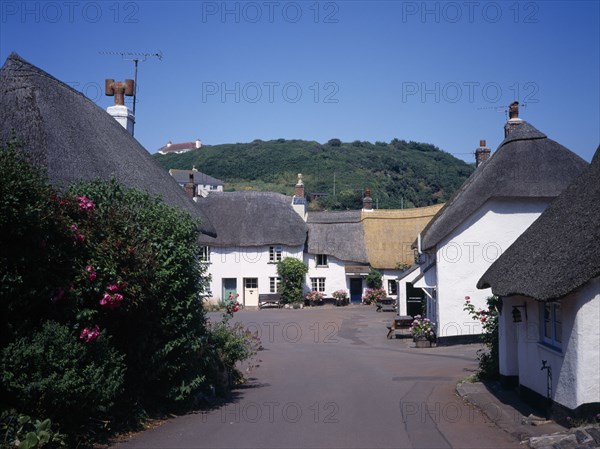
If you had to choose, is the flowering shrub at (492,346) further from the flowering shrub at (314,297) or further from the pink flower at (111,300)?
the flowering shrub at (314,297)

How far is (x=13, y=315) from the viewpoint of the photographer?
25.3 feet

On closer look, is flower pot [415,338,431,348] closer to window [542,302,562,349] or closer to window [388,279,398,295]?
window [542,302,562,349]

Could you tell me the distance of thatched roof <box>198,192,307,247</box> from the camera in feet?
145

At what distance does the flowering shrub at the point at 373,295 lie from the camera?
43.5m

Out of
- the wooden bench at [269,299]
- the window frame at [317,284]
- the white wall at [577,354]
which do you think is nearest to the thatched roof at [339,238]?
the window frame at [317,284]

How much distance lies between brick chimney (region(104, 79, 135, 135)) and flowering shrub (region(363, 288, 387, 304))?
2682cm

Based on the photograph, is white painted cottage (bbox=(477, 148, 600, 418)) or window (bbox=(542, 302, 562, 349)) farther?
window (bbox=(542, 302, 562, 349))

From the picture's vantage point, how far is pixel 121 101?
20484mm

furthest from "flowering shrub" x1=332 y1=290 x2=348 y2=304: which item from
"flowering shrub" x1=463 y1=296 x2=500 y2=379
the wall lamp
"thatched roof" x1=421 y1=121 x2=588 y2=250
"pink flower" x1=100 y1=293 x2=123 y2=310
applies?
"pink flower" x1=100 y1=293 x2=123 y2=310

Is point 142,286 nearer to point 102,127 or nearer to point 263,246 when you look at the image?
point 102,127

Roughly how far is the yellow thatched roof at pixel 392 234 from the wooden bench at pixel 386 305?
120 inches

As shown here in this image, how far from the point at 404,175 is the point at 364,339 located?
262 feet

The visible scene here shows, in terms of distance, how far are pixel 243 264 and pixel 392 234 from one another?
37.6 ft

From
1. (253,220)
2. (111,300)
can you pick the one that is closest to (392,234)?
(253,220)
